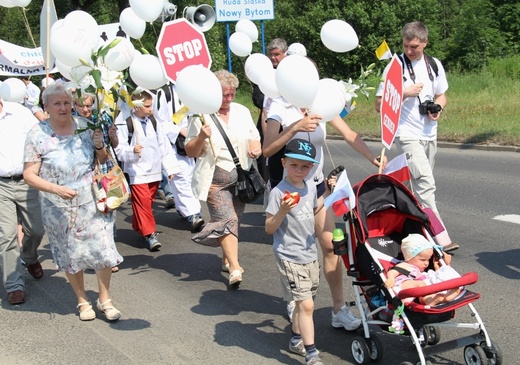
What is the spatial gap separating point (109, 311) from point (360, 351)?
226 cm

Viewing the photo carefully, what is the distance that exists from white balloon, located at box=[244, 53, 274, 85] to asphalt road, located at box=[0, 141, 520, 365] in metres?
1.90

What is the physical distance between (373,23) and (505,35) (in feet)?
20.0

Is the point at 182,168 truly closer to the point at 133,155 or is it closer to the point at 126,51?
the point at 133,155

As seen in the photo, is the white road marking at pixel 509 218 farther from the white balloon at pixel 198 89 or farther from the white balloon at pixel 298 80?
the white balloon at pixel 198 89

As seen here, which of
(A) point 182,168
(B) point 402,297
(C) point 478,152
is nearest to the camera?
(B) point 402,297

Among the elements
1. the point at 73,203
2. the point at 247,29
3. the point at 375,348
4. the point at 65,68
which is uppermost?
the point at 247,29

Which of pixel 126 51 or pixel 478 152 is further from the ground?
pixel 126 51

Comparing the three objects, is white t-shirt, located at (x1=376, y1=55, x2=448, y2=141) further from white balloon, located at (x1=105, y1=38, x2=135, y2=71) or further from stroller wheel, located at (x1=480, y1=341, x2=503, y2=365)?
stroller wheel, located at (x1=480, y1=341, x2=503, y2=365)

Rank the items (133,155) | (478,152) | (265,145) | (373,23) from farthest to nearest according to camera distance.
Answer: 1. (373,23)
2. (478,152)
3. (133,155)
4. (265,145)

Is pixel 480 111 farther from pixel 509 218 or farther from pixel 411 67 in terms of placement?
pixel 411 67

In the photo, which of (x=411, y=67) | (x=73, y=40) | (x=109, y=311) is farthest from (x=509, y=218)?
(x=73, y=40)

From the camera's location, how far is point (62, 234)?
6102 mm

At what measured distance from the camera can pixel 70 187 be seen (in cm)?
598

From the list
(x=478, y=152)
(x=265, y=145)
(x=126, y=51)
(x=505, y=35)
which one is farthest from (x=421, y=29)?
(x=505, y=35)
